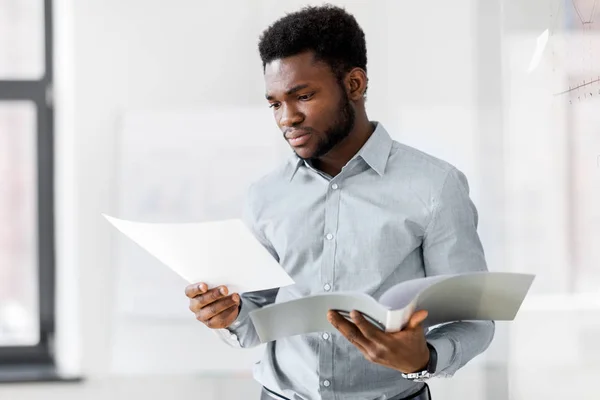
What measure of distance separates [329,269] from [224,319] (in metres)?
0.20

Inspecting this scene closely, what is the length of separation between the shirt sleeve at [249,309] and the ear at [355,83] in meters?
0.28

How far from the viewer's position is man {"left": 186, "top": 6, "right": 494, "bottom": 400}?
111 cm

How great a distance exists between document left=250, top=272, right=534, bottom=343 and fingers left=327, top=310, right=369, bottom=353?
0.01 metres

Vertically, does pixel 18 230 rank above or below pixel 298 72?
below

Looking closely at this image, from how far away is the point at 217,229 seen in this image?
3.36 feet

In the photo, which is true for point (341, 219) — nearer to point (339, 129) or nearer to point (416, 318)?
point (339, 129)

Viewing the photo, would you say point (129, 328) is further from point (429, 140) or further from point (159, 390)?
point (429, 140)

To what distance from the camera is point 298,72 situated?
1.14m

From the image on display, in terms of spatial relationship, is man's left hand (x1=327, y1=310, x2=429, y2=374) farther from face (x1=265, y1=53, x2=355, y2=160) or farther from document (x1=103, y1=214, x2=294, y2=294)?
face (x1=265, y1=53, x2=355, y2=160)

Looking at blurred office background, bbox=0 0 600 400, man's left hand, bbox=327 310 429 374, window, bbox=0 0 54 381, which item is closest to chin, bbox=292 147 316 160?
man's left hand, bbox=327 310 429 374

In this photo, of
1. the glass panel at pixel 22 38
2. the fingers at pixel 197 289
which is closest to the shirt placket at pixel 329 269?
the fingers at pixel 197 289

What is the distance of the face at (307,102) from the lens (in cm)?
113

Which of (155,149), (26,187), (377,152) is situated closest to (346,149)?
(377,152)

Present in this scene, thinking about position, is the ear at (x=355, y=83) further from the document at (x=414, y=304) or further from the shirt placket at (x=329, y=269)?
the document at (x=414, y=304)
